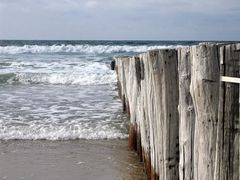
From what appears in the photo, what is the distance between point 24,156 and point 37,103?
4.60 m

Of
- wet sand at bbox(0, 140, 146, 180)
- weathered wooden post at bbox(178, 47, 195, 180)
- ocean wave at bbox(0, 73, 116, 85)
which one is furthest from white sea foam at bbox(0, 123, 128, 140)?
ocean wave at bbox(0, 73, 116, 85)

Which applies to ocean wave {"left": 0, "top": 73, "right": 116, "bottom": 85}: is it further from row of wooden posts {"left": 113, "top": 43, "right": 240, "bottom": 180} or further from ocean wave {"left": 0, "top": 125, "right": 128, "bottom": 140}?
row of wooden posts {"left": 113, "top": 43, "right": 240, "bottom": 180}

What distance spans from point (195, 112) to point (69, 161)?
2962 millimetres

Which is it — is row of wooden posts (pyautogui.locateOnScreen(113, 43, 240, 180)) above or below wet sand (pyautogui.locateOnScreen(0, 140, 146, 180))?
above

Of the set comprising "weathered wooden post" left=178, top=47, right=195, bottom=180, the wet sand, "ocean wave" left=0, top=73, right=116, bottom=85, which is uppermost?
"weathered wooden post" left=178, top=47, right=195, bottom=180

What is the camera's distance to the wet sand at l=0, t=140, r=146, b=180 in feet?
16.5

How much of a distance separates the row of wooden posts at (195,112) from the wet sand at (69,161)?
982 millimetres

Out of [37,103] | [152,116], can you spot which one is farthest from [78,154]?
[37,103]

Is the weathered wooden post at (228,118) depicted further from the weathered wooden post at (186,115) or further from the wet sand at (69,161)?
the wet sand at (69,161)

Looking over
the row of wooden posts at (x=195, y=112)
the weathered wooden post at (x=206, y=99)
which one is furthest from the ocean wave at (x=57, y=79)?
the weathered wooden post at (x=206, y=99)

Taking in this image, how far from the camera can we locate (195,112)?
3.09m

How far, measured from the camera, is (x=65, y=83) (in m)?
16.6

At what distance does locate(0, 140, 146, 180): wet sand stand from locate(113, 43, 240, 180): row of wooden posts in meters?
0.98

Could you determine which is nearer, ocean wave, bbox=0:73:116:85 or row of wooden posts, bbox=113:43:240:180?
row of wooden posts, bbox=113:43:240:180
